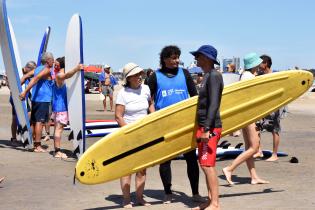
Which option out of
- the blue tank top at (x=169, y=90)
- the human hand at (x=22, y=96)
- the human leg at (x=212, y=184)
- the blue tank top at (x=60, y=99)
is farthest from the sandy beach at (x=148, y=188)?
the blue tank top at (x=169, y=90)

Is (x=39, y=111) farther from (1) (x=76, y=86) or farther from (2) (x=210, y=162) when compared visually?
(2) (x=210, y=162)

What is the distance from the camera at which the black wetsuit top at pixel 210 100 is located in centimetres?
477

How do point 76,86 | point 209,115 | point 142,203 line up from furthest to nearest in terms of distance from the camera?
Answer: point 76,86 → point 142,203 → point 209,115

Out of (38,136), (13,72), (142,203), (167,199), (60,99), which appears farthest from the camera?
(13,72)

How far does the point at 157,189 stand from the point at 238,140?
17.4 feet

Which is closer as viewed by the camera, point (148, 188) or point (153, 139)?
point (153, 139)

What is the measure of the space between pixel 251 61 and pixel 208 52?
175 centimetres

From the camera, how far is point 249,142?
626cm

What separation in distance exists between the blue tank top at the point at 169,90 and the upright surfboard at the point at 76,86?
204cm

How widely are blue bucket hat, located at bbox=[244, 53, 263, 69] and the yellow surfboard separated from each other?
0.73m

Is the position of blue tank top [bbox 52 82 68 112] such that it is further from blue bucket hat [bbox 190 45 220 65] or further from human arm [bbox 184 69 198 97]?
blue bucket hat [bbox 190 45 220 65]

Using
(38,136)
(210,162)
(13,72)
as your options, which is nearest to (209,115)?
(210,162)

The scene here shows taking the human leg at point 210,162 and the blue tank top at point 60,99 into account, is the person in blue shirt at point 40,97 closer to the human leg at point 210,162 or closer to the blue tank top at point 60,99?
the blue tank top at point 60,99

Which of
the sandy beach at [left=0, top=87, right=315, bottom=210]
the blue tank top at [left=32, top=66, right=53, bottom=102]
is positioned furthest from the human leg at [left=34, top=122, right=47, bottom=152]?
the blue tank top at [left=32, top=66, right=53, bottom=102]
